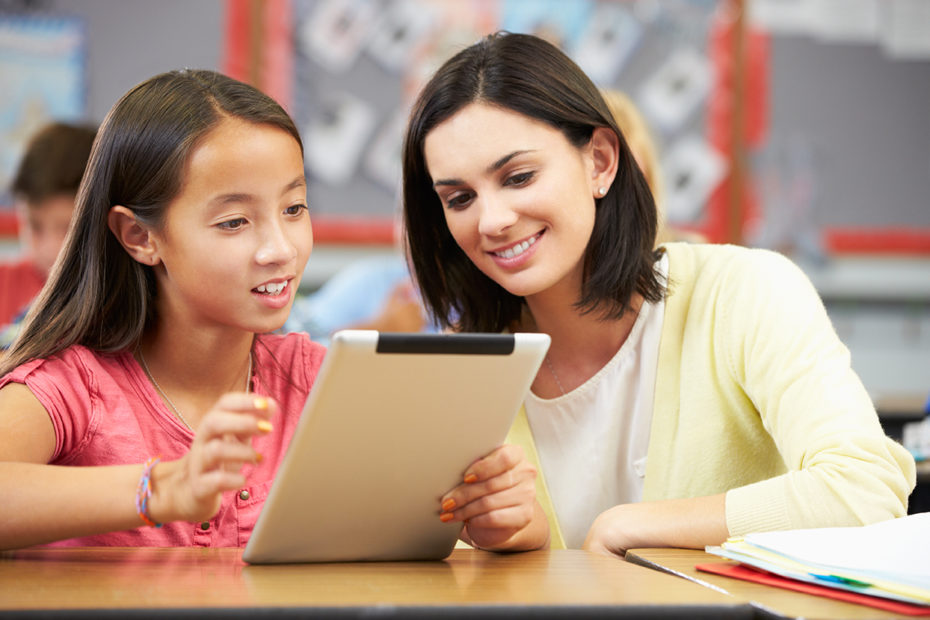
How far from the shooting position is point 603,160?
4.79 ft

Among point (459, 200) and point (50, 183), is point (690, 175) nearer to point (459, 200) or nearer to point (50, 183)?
point (50, 183)

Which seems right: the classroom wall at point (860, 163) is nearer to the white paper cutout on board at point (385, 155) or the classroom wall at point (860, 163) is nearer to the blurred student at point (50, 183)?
the white paper cutout on board at point (385, 155)

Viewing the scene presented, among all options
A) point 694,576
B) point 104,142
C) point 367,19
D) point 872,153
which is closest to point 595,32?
point 367,19

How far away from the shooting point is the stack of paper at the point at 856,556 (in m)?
0.71

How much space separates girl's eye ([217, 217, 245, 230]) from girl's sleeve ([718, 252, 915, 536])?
63 centimetres

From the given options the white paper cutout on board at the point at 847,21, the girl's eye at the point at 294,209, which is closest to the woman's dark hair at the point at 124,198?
the girl's eye at the point at 294,209

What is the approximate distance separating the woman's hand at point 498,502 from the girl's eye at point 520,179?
480mm

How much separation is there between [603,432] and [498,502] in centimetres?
55

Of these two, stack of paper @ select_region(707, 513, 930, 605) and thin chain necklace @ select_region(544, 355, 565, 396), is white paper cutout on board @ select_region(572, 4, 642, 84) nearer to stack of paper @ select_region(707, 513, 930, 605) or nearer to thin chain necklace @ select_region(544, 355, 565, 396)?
thin chain necklace @ select_region(544, 355, 565, 396)

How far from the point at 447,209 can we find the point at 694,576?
71cm

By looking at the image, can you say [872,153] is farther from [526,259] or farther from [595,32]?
[526,259]

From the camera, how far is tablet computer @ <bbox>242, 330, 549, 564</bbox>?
0.75 meters

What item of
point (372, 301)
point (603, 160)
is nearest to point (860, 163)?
point (372, 301)

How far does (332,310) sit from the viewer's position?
3082 mm
